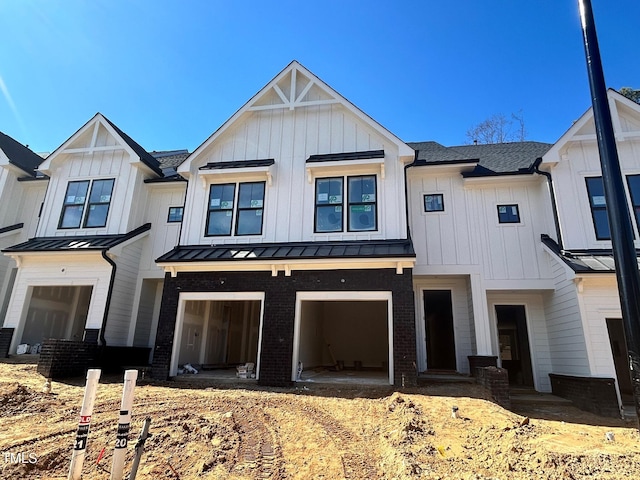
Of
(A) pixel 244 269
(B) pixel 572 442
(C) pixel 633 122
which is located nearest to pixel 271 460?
(B) pixel 572 442

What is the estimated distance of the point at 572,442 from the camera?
17.7 ft

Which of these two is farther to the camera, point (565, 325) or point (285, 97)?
point (285, 97)

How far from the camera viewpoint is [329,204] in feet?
36.2

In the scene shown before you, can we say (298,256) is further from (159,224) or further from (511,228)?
(159,224)

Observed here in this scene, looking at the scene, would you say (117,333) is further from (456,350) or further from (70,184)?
(456,350)

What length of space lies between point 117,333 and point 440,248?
10.3 meters

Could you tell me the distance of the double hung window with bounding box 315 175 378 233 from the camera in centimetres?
1071

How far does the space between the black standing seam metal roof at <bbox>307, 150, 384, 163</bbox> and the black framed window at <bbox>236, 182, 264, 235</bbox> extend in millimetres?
1861

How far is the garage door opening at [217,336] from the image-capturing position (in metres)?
12.0

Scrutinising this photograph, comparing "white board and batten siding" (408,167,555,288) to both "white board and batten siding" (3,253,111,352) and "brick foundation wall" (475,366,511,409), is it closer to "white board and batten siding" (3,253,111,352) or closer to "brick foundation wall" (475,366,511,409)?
"brick foundation wall" (475,366,511,409)

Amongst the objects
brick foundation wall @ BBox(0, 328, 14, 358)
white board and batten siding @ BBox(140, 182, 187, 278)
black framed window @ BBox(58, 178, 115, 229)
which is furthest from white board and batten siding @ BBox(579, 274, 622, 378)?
brick foundation wall @ BBox(0, 328, 14, 358)

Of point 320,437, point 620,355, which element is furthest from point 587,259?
point 320,437

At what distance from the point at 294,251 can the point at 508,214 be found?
21.6ft

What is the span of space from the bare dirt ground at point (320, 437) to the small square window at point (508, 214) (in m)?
5.30
